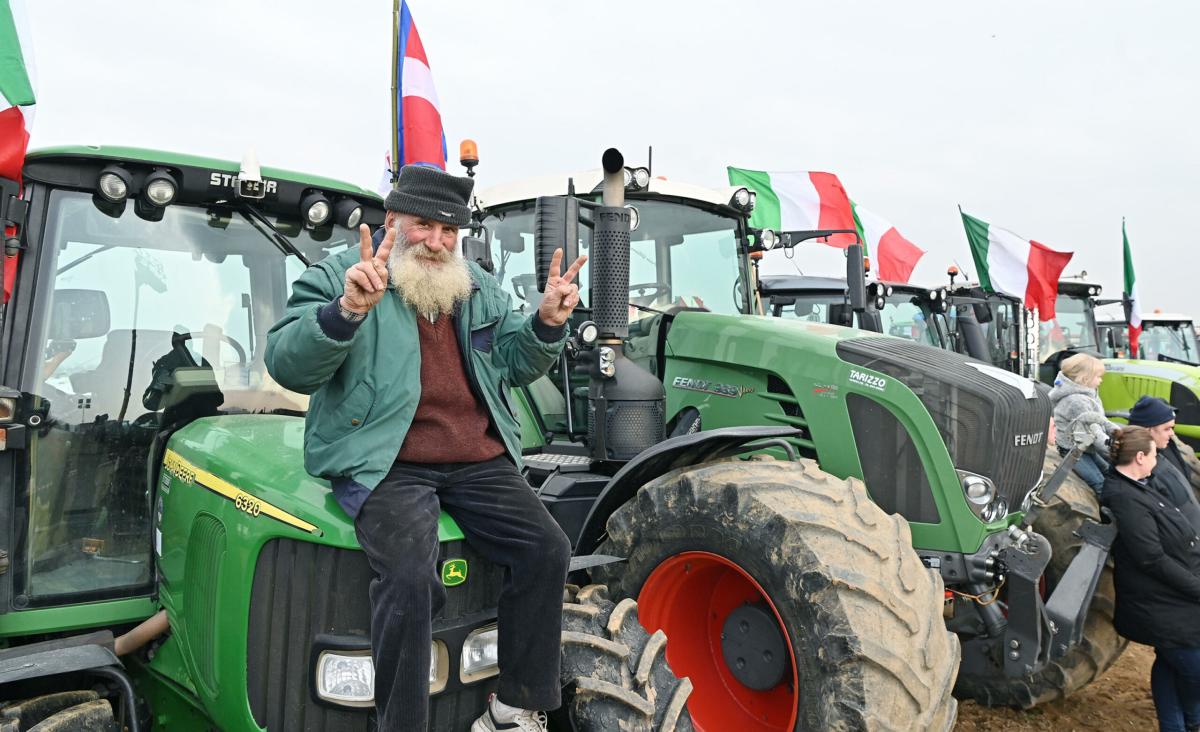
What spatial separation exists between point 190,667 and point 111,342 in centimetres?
117

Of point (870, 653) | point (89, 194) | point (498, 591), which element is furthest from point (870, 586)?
point (89, 194)

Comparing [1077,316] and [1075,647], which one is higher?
[1077,316]

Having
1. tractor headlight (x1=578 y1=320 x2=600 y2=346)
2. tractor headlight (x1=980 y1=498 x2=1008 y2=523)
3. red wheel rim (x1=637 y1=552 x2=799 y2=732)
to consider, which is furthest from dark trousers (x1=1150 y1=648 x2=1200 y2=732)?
tractor headlight (x1=578 y1=320 x2=600 y2=346)

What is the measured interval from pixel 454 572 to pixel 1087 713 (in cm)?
436

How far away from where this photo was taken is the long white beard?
253cm

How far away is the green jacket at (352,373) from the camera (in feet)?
7.41

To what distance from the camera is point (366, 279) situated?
2158 mm

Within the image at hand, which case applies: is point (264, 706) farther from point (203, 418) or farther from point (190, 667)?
point (203, 418)

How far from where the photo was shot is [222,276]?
3.39 meters

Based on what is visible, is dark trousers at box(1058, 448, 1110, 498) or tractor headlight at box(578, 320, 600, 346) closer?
tractor headlight at box(578, 320, 600, 346)

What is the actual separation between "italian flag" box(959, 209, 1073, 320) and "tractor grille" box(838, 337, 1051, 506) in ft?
27.3

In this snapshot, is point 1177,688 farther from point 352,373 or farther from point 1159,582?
point 352,373

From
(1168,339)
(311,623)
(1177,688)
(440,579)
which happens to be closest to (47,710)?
(311,623)

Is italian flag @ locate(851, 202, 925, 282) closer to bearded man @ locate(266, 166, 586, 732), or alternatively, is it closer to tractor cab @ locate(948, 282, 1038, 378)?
tractor cab @ locate(948, 282, 1038, 378)
